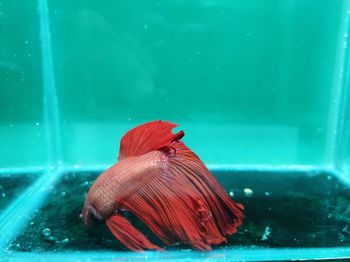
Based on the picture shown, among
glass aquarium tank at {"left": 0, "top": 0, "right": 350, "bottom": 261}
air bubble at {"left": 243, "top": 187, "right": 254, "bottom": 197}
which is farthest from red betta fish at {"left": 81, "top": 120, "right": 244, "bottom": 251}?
glass aquarium tank at {"left": 0, "top": 0, "right": 350, "bottom": 261}

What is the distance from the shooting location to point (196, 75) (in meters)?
1.76

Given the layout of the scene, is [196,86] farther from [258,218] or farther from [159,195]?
[159,195]

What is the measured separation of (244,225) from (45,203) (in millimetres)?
701

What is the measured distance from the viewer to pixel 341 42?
1791mm

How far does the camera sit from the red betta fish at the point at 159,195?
0.89m

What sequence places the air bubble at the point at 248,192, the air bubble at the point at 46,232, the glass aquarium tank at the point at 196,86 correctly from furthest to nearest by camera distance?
1. the glass aquarium tank at the point at 196,86
2. the air bubble at the point at 248,192
3. the air bubble at the point at 46,232

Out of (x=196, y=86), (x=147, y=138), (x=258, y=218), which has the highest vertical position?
(x=196, y=86)

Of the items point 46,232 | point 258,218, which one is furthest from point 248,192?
point 46,232

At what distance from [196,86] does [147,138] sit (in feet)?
2.90

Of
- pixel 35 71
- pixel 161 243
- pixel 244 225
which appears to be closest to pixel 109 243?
pixel 161 243

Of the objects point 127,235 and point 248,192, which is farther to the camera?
point 248,192

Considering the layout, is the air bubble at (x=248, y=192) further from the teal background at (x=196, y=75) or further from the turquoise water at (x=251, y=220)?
the teal background at (x=196, y=75)

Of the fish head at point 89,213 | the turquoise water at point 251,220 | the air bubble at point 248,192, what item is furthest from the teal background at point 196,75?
the fish head at point 89,213

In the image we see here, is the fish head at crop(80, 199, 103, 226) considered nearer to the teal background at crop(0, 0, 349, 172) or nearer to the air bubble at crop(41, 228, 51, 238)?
the air bubble at crop(41, 228, 51, 238)
